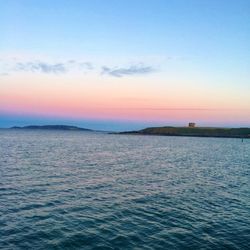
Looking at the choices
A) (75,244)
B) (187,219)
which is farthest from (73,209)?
(187,219)

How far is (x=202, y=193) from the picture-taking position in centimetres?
3322

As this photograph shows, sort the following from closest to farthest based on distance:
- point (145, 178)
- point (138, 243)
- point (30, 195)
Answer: point (138, 243)
point (30, 195)
point (145, 178)

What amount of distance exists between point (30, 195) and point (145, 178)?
1656 cm

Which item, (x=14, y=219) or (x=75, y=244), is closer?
(x=75, y=244)

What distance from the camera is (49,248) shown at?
17.8 meters

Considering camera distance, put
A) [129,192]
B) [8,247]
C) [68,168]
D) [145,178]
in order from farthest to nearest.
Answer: [68,168] < [145,178] < [129,192] < [8,247]

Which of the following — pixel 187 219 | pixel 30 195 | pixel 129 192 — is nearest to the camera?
pixel 187 219

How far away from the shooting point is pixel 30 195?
96.4 feet

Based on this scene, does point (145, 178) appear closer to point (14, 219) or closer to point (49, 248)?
point (14, 219)

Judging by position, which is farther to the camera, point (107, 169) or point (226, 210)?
point (107, 169)

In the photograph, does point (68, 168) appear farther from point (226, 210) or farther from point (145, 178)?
point (226, 210)

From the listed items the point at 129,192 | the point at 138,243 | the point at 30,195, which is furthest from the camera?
the point at 129,192

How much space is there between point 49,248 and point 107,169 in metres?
30.9

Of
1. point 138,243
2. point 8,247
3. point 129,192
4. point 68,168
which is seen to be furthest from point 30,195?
point 68,168
